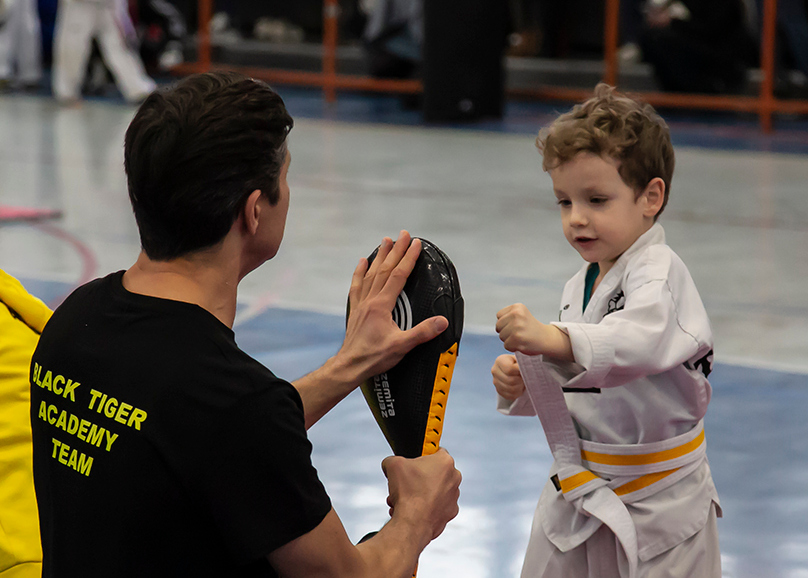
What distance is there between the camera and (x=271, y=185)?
1.59 metres

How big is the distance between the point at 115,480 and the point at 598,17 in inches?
513

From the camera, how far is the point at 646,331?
201cm

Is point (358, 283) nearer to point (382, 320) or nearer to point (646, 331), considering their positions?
point (382, 320)

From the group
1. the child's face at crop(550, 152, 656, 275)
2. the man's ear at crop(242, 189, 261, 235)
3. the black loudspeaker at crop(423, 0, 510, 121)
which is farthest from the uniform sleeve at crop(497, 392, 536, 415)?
the black loudspeaker at crop(423, 0, 510, 121)

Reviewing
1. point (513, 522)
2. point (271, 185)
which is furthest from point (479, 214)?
point (271, 185)

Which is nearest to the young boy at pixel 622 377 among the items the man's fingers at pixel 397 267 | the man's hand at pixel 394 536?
the man's fingers at pixel 397 267

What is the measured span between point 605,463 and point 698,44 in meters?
9.92

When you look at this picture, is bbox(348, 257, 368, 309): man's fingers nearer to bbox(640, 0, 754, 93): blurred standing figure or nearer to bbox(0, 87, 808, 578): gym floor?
bbox(0, 87, 808, 578): gym floor

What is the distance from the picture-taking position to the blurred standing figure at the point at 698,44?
440 inches

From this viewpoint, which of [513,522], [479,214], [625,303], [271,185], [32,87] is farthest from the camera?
[32,87]

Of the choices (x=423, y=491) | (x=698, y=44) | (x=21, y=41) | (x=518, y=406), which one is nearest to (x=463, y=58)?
(x=698, y=44)

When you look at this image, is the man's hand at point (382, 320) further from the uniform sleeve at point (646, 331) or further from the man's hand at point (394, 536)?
the uniform sleeve at point (646, 331)

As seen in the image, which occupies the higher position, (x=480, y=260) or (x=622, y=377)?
(x=622, y=377)

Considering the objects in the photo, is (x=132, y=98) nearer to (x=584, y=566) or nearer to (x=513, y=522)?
(x=513, y=522)
